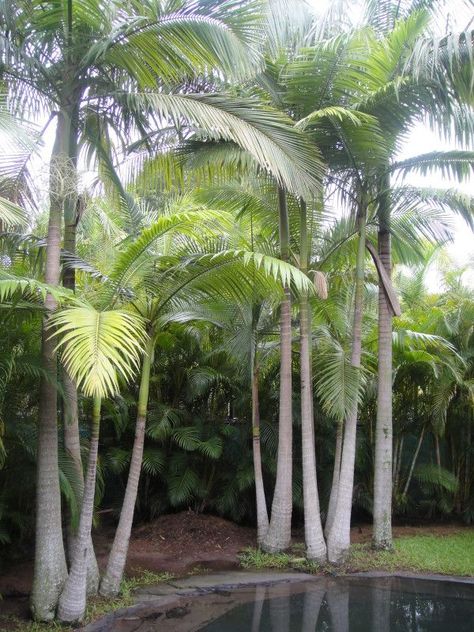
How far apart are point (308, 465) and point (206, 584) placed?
70.9 inches

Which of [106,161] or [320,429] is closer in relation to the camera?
[106,161]

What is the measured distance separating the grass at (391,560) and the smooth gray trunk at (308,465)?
208 mm

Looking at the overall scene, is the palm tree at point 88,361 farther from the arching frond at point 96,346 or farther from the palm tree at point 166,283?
the palm tree at point 166,283

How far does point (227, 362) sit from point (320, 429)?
68.8 inches

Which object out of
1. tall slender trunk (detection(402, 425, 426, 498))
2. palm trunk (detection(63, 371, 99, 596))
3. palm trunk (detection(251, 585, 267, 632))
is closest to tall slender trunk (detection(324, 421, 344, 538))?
palm trunk (detection(251, 585, 267, 632))

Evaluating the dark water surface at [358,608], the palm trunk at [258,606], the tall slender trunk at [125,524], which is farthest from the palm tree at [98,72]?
the dark water surface at [358,608]

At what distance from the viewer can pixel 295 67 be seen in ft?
22.9

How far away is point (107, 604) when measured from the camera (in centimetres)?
555

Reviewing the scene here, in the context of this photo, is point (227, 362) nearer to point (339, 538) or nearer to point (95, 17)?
point (339, 538)

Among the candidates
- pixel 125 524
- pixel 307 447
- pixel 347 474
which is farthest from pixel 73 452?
pixel 347 474

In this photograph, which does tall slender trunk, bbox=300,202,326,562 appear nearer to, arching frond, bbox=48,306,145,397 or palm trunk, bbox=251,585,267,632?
palm trunk, bbox=251,585,267,632

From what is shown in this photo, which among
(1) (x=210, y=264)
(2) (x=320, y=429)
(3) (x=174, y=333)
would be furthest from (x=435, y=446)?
(1) (x=210, y=264)

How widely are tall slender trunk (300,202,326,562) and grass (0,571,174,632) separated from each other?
171 centimetres

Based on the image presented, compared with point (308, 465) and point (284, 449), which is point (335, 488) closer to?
point (308, 465)
